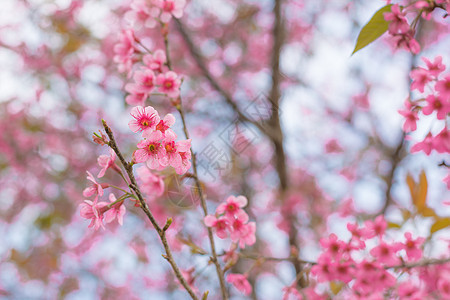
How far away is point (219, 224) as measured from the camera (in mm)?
1488

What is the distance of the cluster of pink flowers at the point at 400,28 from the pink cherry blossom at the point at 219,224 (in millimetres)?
912

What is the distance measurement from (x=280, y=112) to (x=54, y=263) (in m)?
3.44

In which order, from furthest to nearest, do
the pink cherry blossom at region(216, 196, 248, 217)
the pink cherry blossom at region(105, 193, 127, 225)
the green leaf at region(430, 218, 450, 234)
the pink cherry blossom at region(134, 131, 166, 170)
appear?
the green leaf at region(430, 218, 450, 234) < the pink cherry blossom at region(216, 196, 248, 217) < the pink cherry blossom at region(105, 193, 127, 225) < the pink cherry blossom at region(134, 131, 166, 170)

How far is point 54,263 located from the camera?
4.94 meters

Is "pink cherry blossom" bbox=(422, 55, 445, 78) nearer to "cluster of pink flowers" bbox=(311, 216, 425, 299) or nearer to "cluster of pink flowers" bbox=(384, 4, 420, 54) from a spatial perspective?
"cluster of pink flowers" bbox=(384, 4, 420, 54)

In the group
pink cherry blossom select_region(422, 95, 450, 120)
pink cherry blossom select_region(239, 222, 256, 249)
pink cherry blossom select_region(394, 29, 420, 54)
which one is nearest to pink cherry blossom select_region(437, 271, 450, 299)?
pink cherry blossom select_region(422, 95, 450, 120)

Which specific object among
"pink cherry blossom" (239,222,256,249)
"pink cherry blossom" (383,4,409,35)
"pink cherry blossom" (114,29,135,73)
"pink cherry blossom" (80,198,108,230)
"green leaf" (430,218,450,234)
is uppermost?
"pink cherry blossom" (114,29,135,73)

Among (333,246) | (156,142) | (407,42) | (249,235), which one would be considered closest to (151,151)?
(156,142)

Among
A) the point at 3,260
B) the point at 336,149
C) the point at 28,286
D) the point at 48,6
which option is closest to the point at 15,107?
the point at 48,6

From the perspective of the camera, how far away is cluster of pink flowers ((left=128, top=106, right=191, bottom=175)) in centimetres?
112

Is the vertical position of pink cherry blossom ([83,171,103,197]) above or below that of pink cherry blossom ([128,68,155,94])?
below

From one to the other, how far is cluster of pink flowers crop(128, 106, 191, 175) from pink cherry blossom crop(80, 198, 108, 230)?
0.21 meters

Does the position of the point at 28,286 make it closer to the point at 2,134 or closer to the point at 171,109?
the point at 2,134

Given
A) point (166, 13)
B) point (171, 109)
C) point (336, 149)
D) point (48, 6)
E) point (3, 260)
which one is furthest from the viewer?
point (336, 149)
